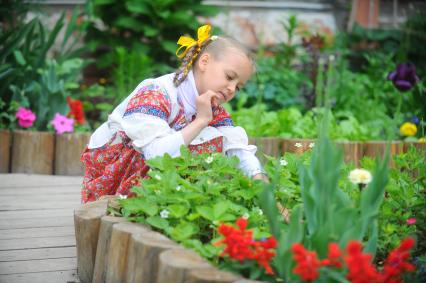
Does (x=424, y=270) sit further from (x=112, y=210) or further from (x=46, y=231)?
(x=46, y=231)

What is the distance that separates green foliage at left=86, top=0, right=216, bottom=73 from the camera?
5570mm

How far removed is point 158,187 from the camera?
6.70 feet

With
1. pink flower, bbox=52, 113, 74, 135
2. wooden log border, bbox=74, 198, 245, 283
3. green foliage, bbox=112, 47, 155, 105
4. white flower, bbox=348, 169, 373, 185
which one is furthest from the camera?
green foliage, bbox=112, 47, 155, 105

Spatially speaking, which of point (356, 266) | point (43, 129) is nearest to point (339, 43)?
point (43, 129)

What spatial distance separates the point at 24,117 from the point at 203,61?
1821mm

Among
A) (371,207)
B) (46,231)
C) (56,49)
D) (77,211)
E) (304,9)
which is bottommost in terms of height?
(46,231)

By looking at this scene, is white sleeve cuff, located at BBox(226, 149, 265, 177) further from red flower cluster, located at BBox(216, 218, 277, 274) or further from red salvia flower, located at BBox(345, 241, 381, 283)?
red salvia flower, located at BBox(345, 241, 381, 283)

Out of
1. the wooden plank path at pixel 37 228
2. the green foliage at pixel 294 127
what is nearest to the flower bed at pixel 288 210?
the wooden plank path at pixel 37 228

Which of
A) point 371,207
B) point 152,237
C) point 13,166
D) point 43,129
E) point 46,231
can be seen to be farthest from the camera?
point 43,129

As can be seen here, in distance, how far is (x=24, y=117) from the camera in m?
4.23

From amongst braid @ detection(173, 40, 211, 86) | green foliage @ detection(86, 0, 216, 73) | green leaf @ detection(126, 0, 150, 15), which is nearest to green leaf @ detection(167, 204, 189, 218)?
braid @ detection(173, 40, 211, 86)

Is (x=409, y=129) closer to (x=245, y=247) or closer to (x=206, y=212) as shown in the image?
(x=206, y=212)

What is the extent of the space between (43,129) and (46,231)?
1766 millimetres

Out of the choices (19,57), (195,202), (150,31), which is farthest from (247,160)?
(150,31)
